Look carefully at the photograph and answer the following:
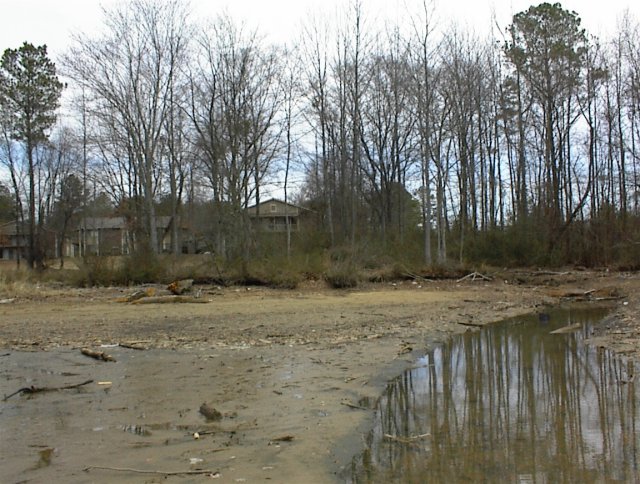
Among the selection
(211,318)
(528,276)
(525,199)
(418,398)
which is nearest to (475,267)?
(528,276)

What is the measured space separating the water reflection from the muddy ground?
373mm

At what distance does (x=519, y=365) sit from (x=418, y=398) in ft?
9.75

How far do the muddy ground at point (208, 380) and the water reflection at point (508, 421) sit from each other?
0.37 metres

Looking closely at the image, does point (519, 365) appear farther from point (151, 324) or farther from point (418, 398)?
point (151, 324)

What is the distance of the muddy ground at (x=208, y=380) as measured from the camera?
538 cm

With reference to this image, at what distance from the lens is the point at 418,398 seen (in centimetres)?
782

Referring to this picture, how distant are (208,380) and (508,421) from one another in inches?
156

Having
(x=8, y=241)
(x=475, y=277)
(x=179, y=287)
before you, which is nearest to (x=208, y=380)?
(x=179, y=287)

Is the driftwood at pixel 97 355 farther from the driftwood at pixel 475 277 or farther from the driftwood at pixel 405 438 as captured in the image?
the driftwood at pixel 475 277

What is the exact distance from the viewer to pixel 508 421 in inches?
263

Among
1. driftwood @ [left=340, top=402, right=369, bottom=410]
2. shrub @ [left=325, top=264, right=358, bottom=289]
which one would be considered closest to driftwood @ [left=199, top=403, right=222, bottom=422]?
driftwood @ [left=340, top=402, right=369, bottom=410]

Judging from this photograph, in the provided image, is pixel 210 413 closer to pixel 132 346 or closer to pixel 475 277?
pixel 132 346

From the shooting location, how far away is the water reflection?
17.0 feet

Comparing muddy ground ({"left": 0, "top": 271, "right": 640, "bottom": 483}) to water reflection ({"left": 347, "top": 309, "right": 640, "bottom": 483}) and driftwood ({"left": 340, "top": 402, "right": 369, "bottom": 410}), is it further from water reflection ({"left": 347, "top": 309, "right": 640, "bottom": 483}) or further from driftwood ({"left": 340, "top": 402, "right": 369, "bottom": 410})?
water reflection ({"left": 347, "top": 309, "right": 640, "bottom": 483})
